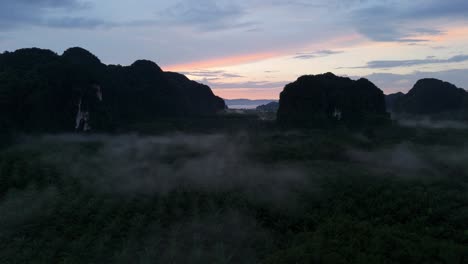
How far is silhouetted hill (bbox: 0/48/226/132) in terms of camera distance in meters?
35.2

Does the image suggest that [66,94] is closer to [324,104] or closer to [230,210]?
[230,210]

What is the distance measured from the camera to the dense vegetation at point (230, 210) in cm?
1181

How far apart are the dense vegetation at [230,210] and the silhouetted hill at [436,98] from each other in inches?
2284

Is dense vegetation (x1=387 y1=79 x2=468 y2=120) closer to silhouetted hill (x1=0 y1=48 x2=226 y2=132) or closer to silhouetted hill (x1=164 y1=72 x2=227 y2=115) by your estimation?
silhouetted hill (x1=164 y1=72 x2=227 y2=115)

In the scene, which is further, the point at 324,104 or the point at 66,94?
the point at 324,104

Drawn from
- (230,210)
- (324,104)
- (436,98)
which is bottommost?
(230,210)

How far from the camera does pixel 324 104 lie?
5147 cm

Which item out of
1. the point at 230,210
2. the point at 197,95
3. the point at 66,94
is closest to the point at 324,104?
the point at 66,94

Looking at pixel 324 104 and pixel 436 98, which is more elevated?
pixel 436 98

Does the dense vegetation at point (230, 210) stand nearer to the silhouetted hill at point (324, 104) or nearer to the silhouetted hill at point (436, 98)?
the silhouetted hill at point (324, 104)

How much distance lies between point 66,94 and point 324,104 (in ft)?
113

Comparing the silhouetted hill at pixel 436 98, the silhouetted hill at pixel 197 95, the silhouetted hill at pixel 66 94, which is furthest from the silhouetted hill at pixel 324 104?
the silhouetted hill at pixel 197 95

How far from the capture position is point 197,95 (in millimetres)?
90062

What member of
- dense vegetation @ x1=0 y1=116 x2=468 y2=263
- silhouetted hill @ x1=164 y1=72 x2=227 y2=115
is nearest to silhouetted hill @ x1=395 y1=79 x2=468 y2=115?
silhouetted hill @ x1=164 y1=72 x2=227 y2=115
